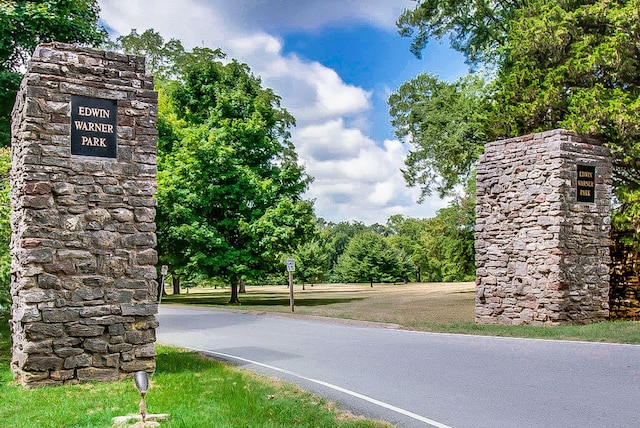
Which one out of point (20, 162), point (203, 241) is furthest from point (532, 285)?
point (203, 241)

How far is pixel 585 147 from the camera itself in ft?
51.8

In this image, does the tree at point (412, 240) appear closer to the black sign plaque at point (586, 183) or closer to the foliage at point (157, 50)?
the foliage at point (157, 50)

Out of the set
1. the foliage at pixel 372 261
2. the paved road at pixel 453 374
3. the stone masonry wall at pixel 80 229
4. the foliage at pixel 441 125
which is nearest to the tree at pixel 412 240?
the foliage at pixel 372 261

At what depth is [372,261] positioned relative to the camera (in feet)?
210

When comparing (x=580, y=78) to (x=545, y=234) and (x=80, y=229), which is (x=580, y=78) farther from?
(x=80, y=229)

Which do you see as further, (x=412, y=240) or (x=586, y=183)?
(x=412, y=240)

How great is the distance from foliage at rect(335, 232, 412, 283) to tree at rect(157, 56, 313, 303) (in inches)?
1271

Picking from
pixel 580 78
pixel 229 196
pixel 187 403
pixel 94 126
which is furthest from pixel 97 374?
pixel 229 196

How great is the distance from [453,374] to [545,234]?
804 centimetres

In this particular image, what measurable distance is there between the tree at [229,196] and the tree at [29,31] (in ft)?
40.3

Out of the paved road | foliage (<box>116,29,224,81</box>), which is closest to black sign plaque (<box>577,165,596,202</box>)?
the paved road

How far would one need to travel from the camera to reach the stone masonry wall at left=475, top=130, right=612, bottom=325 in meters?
15.3

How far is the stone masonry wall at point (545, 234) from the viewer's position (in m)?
15.3

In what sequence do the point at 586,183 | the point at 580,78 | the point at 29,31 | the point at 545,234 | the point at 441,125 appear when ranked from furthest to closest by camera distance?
the point at 441,125, the point at 580,78, the point at 29,31, the point at 586,183, the point at 545,234
